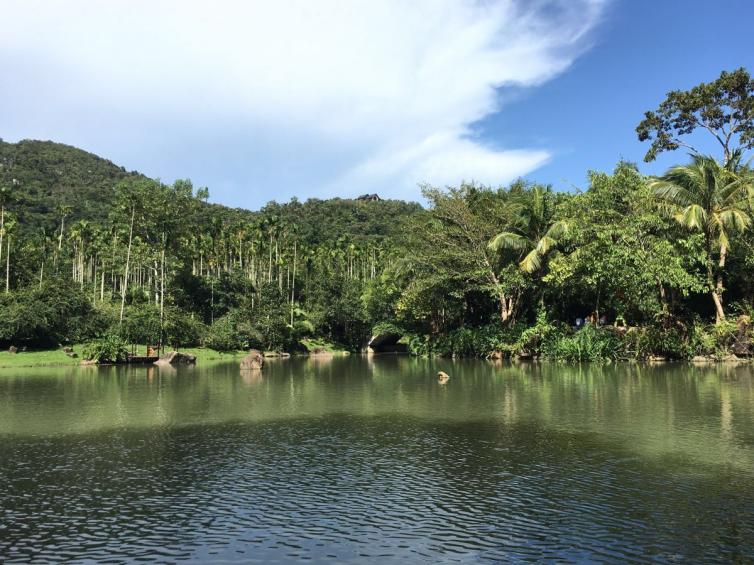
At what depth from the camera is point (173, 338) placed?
Result: 54.5 metres

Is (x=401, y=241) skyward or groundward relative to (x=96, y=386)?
skyward

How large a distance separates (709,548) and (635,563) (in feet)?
4.10

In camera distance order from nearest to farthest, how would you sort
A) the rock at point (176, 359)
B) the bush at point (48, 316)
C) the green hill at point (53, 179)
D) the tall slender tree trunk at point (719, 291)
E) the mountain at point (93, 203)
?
1. the tall slender tree trunk at point (719, 291)
2. the bush at point (48, 316)
3. the rock at point (176, 359)
4. the green hill at point (53, 179)
5. the mountain at point (93, 203)

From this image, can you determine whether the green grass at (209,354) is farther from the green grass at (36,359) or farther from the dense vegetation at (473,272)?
the green grass at (36,359)

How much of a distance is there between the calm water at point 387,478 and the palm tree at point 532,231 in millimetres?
19916

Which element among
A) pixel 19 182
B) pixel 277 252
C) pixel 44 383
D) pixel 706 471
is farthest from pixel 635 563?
pixel 19 182

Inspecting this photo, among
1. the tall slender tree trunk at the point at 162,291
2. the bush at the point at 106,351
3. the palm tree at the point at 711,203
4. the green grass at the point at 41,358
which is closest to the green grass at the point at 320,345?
the green grass at the point at 41,358

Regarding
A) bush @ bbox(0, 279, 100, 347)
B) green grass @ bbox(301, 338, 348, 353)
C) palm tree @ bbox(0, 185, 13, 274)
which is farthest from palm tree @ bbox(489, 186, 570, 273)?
palm tree @ bbox(0, 185, 13, 274)

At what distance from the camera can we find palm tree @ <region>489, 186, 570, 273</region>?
43.3m

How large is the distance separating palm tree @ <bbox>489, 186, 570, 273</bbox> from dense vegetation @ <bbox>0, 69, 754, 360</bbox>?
111 millimetres

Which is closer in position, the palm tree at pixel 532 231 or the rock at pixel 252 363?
the rock at pixel 252 363

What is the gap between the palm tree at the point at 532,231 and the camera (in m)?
43.3

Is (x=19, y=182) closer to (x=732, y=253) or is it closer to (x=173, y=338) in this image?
(x=173, y=338)

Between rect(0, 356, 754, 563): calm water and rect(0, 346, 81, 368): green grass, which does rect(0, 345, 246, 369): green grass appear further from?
rect(0, 356, 754, 563): calm water
